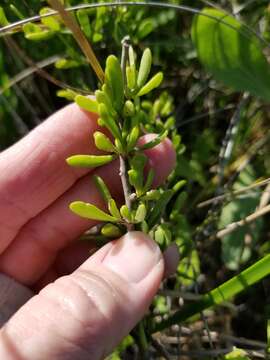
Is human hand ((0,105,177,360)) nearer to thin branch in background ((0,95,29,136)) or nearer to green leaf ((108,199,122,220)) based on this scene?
green leaf ((108,199,122,220))

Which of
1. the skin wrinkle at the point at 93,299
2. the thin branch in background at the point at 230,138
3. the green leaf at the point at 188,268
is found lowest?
the green leaf at the point at 188,268

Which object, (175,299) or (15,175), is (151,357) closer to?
(175,299)

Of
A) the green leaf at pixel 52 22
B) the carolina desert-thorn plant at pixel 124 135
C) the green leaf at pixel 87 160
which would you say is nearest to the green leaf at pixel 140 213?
the carolina desert-thorn plant at pixel 124 135

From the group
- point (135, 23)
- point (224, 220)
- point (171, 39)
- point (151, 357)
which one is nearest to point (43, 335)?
point (151, 357)

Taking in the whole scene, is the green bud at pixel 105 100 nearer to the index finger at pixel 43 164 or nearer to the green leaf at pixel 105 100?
the green leaf at pixel 105 100

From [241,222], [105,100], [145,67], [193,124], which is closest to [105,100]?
[105,100]

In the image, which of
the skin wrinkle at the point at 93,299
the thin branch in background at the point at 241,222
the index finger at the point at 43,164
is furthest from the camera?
the thin branch in background at the point at 241,222

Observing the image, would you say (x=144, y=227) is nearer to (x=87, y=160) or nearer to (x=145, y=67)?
(x=87, y=160)

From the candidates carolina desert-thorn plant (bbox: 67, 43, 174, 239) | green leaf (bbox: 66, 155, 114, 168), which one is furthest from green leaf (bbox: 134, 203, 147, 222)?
green leaf (bbox: 66, 155, 114, 168)
